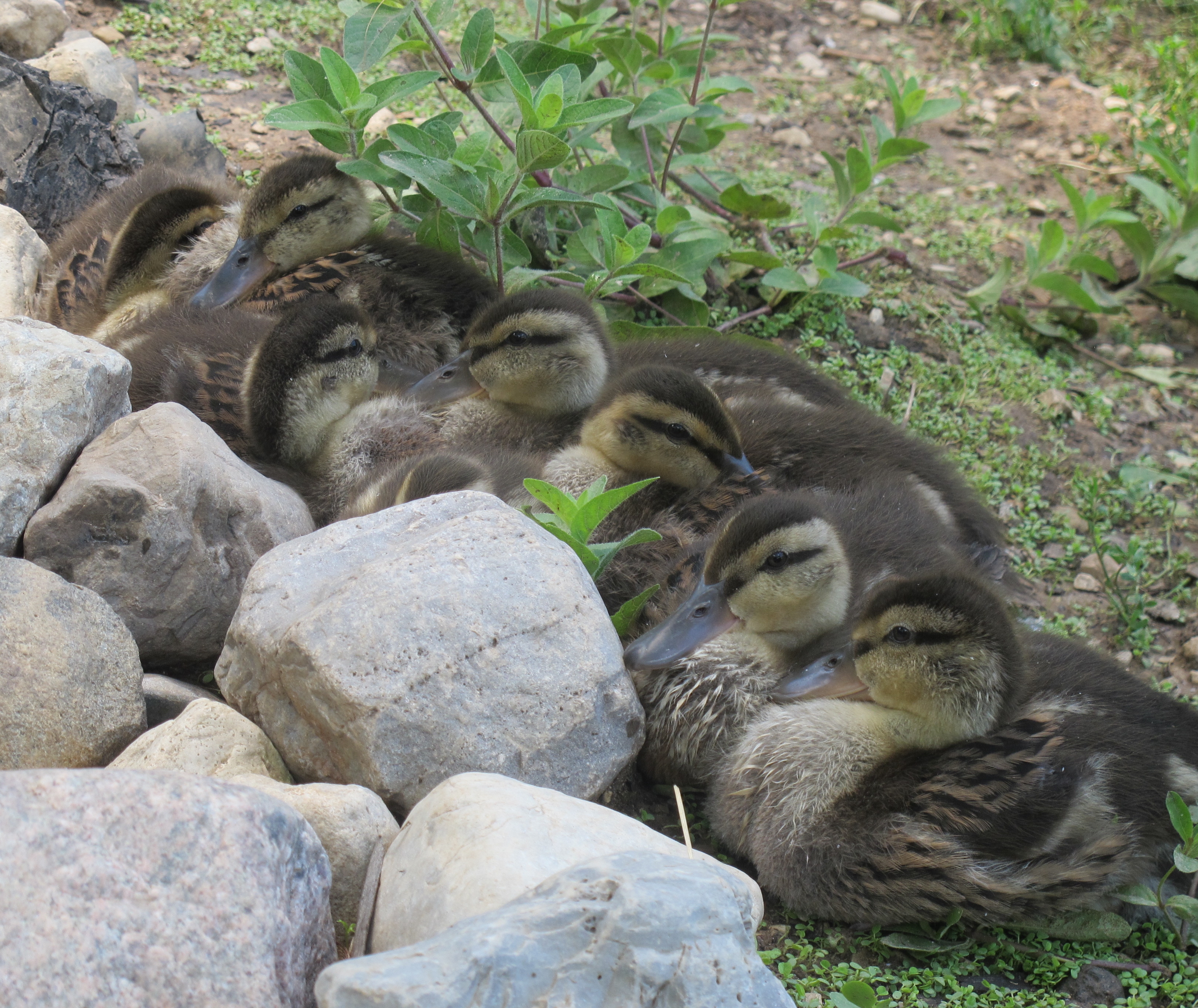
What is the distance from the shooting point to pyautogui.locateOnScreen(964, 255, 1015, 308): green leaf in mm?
5496

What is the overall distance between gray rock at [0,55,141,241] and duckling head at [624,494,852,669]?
3.24m

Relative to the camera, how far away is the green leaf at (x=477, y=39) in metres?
3.88

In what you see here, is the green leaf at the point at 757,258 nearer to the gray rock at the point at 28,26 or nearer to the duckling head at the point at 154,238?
the duckling head at the point at 154,238

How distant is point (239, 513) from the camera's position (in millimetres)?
3055

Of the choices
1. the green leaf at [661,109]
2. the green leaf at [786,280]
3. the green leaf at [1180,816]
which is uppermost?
the green leaf at [661,109]

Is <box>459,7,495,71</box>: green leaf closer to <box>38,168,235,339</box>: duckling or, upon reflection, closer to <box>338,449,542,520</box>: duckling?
<box>38,168,235,339</box>: duckling

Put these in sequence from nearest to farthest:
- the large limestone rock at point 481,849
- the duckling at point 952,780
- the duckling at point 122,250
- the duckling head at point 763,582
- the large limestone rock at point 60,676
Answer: the large limestone rock at point 481,849, the large limestone rock at point 60,676, the duckling at point 952,780, the duckling head at point 763,582, the duckling at point 122,250

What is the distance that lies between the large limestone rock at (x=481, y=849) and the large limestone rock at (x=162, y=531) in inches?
42.4

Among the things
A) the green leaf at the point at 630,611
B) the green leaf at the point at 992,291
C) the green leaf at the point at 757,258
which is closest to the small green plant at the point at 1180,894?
the green leaf at the point at 630,611

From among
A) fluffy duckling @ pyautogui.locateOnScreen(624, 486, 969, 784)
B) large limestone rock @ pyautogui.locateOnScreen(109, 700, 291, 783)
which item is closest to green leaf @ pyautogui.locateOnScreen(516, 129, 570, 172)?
fluffy duckling @ pyautogui.locateOnScreen(624, 486, 969, 784)

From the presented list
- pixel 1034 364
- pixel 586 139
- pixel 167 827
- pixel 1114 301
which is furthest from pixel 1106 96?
pixel 167 827

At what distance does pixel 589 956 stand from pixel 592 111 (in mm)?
2887

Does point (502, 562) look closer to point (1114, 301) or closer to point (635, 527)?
point (635, 527)

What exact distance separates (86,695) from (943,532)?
7.82 ft
